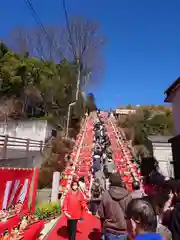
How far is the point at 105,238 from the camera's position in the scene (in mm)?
3080

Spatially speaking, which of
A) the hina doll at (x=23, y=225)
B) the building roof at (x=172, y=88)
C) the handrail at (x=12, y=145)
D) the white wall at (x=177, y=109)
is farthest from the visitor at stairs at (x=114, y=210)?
the white wall at (x=177, y=109)

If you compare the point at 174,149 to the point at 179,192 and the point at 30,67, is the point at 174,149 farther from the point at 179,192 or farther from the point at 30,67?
the point at 30,67

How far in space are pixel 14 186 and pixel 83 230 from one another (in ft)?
7.58

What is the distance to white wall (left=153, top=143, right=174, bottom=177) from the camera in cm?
1580

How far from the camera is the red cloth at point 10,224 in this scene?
4.12 m

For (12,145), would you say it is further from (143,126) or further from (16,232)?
(143,126)

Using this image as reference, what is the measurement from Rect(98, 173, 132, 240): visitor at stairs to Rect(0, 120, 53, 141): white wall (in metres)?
14.0

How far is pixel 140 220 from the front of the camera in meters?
1.65

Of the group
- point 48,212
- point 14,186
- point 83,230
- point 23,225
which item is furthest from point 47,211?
point 14,186

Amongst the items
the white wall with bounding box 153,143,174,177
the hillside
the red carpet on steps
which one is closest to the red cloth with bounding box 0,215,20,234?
the red carpet on steps

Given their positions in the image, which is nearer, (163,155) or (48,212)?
(48,212)

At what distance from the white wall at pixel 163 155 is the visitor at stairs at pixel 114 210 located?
45.1 ft

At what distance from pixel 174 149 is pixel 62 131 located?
1382 centimetres

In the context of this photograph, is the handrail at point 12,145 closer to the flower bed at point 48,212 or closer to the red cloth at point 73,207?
the flower bed at point 48,212
